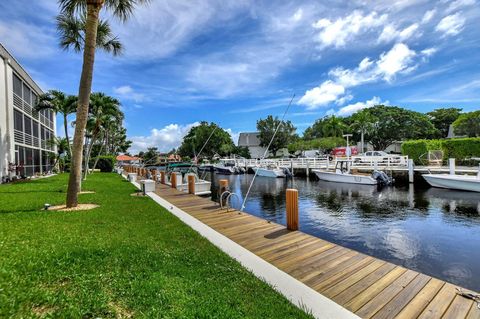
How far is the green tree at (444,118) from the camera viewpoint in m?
57.3

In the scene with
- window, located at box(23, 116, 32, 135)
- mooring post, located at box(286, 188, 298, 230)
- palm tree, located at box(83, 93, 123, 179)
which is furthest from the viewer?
window, located at box(23, 116, 32, 135)

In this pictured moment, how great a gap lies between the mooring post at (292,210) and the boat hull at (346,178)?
54.4 ft

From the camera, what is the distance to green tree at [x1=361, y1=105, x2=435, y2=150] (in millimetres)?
49625

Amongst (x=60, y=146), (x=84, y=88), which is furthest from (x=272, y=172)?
(x=60, y=146)

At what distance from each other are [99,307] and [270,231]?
5.00 m

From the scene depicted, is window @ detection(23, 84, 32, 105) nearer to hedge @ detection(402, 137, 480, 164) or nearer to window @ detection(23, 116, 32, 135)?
window @ detection(23, 116, 32, 135)

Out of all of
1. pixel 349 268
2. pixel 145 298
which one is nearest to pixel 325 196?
pixel 349 268

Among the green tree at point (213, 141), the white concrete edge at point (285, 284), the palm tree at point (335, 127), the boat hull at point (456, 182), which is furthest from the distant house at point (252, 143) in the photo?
the white concrete edge at point (285, 284)

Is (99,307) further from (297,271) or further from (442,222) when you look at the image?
(442,222)

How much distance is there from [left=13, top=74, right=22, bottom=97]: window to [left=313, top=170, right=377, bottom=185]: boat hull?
27.3m

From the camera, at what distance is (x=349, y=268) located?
196 inches

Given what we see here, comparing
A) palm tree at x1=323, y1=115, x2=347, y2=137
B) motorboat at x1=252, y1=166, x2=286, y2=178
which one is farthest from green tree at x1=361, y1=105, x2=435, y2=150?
motorboat at x1=252, y1=166, x2=286, y2=178

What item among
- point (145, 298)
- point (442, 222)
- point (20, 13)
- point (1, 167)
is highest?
point (20, 13)

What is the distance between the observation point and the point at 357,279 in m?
4.52
